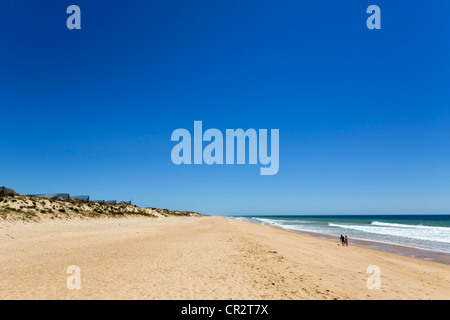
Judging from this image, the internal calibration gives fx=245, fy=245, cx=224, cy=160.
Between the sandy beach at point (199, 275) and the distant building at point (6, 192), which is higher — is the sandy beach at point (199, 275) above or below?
below

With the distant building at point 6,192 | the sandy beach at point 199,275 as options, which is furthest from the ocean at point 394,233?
the distant building at point 6,192

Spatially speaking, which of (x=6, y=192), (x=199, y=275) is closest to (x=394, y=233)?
(x=199, y=275)

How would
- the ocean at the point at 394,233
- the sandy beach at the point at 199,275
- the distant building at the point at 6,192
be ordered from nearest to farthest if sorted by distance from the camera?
the sandy beach at the point at 199,275 < the ocean at the point at 394,233 < the distant building at the point at 6,192

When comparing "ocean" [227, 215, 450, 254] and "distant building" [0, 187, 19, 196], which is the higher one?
"distant building" [0, 187, 19, 196]

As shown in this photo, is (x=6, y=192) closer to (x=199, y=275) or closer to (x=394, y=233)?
(x=199, y=275)

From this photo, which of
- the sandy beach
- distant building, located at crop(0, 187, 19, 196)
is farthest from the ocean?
distant building, located at crop(0, 187, 19, 196)

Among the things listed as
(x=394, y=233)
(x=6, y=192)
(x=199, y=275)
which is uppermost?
(x=6, y=192)

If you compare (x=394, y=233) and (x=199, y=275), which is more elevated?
(x=199, y=275)

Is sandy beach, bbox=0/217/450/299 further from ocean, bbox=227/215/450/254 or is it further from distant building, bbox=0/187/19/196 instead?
distant building, bbox=0/187/19/196

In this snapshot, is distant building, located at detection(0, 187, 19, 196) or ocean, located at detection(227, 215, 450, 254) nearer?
ocean, located at detection(227, 215, 450, 254)

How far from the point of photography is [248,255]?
16.5 metres

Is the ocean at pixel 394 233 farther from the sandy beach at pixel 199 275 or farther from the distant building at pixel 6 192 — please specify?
→ the distant building at pixel 6 192
